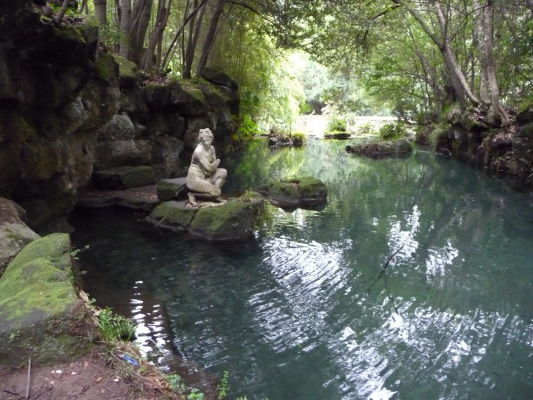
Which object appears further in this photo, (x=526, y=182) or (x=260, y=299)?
(x=526, y=182)

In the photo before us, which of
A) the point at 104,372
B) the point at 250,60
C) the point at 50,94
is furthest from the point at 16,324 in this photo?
the point at 250,60

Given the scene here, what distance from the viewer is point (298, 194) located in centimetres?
1410

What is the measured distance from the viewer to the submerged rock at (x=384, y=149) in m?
27.3

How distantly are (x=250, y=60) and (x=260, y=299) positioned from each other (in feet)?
71.3

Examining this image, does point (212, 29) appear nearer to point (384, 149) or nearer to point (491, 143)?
point (491, 143)

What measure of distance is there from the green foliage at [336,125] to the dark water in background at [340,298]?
28.1 meters

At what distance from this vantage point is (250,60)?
2695 centimetres

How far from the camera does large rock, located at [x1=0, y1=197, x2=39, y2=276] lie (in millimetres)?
5344

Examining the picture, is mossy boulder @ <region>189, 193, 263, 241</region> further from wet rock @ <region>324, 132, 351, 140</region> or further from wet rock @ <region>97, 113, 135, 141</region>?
wet rock @ <region>324, 132, 351, 140</region>

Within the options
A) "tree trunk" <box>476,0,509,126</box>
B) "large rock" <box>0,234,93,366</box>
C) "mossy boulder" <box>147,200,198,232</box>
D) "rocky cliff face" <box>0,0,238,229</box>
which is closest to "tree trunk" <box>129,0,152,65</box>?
"rocky cliff face" <box>0,0,238,229</box>

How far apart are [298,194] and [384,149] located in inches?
587

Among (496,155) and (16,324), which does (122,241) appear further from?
(496,155)

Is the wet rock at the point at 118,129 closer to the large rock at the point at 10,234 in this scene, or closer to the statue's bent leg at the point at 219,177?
the statue's bent leg at the point at 219,177

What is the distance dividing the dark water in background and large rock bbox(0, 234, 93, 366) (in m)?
1.93
